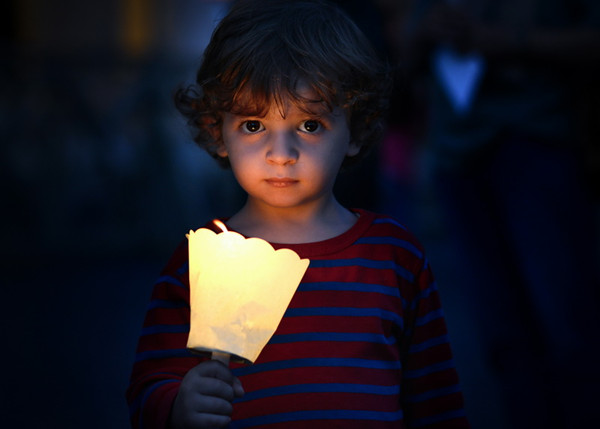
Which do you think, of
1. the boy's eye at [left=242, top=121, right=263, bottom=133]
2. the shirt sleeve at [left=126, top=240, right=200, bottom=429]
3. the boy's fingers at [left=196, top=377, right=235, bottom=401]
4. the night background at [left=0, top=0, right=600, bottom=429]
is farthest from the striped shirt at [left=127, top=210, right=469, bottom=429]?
the night background at [left=0, top=0, right=600, bottom=429]

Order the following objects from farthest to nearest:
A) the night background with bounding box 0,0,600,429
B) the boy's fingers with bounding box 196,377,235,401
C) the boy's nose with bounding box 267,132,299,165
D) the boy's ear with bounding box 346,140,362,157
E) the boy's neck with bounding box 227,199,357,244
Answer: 1. the night background with bounding box 0,0,600,429
2. the boy's ear with bounding box 346,140,362,157
3. the boy's neck with bounding box 227,199,357,244
4. the boy's nose with bounding box 267,132,299,165
5. the boy's fingers with bounding box 196,377,235,401

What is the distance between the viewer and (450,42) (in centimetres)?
235

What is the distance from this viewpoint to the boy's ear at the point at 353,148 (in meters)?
1.53

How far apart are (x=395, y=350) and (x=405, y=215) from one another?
4.12 meters

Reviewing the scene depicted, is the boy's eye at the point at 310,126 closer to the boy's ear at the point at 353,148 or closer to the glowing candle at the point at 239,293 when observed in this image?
the boy's ear at the point at 353,148

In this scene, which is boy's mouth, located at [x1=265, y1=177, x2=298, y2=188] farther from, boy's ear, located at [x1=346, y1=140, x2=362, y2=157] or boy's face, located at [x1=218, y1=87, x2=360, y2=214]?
boy's ear, located at [x1=346, y1=140, x2=362, y2=157]

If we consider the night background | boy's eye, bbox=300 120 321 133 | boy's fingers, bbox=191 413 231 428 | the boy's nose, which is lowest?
boy's fingers, bbox=191 413 231 428

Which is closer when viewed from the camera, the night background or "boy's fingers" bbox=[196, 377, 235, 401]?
"boy's fingers" bbox=[196, 377, 235, 401]

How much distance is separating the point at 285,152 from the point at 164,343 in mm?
408

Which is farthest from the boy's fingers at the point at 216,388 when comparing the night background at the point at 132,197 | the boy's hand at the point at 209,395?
the night background at the point at 132,197

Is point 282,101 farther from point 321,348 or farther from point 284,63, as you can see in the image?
point 321,348

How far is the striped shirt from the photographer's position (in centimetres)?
132

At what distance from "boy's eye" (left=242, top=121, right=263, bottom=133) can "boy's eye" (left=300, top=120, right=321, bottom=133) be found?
0.08 m

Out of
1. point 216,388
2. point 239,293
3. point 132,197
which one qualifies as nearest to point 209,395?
point 216,388
